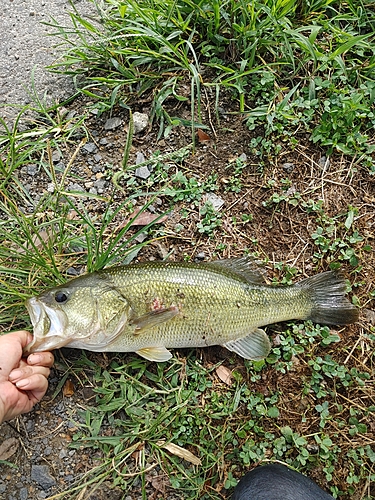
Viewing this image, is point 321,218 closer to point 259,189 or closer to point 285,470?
point 259,189

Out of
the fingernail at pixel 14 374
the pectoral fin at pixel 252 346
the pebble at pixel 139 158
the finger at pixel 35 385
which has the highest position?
the pebble at pixel 139 158

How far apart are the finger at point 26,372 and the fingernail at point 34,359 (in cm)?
A: 4

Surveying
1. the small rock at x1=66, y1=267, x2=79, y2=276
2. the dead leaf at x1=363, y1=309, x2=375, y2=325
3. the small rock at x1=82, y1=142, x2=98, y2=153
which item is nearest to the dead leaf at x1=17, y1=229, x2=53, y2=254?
the small rock at x1=66, y1=267, x2=79, y2=276

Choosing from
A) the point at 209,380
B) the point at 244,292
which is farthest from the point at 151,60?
the point at 209,380

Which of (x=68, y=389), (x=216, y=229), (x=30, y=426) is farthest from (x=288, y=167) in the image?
(x=30, y=426)

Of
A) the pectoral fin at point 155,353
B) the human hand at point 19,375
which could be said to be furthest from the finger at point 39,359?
the pectoral fin at point 155,353

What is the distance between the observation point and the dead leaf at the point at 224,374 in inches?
135

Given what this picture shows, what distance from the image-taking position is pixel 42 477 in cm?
328

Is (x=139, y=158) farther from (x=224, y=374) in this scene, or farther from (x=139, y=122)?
(x=224, y=374)

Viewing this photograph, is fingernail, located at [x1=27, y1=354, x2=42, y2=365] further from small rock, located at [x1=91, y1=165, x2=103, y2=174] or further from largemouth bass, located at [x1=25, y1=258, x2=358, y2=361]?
small rock, located at [x1=91, y1=165, x2=103, y2=174]

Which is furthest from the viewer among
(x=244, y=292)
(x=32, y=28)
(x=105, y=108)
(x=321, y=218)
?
(x=32, y=28)

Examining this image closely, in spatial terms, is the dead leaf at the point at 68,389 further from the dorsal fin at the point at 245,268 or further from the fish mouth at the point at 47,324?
the dorsal fin at the point at 245,268

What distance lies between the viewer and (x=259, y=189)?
379 cm

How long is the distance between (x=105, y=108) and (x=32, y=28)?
50.4 inches
